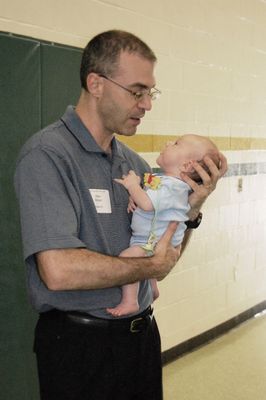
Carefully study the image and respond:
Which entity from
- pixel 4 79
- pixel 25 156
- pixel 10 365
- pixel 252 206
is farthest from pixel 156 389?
pixel 252 206

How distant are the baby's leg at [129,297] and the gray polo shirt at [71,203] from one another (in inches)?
0.9

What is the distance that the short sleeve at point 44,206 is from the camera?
1.32 metres

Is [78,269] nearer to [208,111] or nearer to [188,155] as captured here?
[188,155]

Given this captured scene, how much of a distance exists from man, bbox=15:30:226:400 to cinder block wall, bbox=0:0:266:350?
83 centimetres

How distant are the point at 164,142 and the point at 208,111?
64 cm

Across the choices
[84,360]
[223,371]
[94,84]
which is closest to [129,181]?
[94,84]

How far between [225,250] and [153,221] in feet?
7.74

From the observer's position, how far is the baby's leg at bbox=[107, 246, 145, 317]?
5.01 feet

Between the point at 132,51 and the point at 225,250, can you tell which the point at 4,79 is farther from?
the point at 225,250

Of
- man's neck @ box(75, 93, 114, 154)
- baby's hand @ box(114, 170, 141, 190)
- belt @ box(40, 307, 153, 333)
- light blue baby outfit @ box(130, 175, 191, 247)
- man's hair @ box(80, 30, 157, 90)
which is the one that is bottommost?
belt @ box(40, 307, 153, 333)

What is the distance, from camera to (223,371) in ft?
10.7

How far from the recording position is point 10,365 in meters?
2.21

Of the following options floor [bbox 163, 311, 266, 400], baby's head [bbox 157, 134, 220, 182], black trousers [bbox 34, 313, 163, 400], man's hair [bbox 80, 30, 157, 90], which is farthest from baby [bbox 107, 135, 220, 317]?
floor [bbox 163, 311, 266, 400]

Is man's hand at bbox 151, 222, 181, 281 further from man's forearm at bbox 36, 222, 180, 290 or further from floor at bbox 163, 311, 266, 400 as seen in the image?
floor at bbox 163, 311, 266, 400
